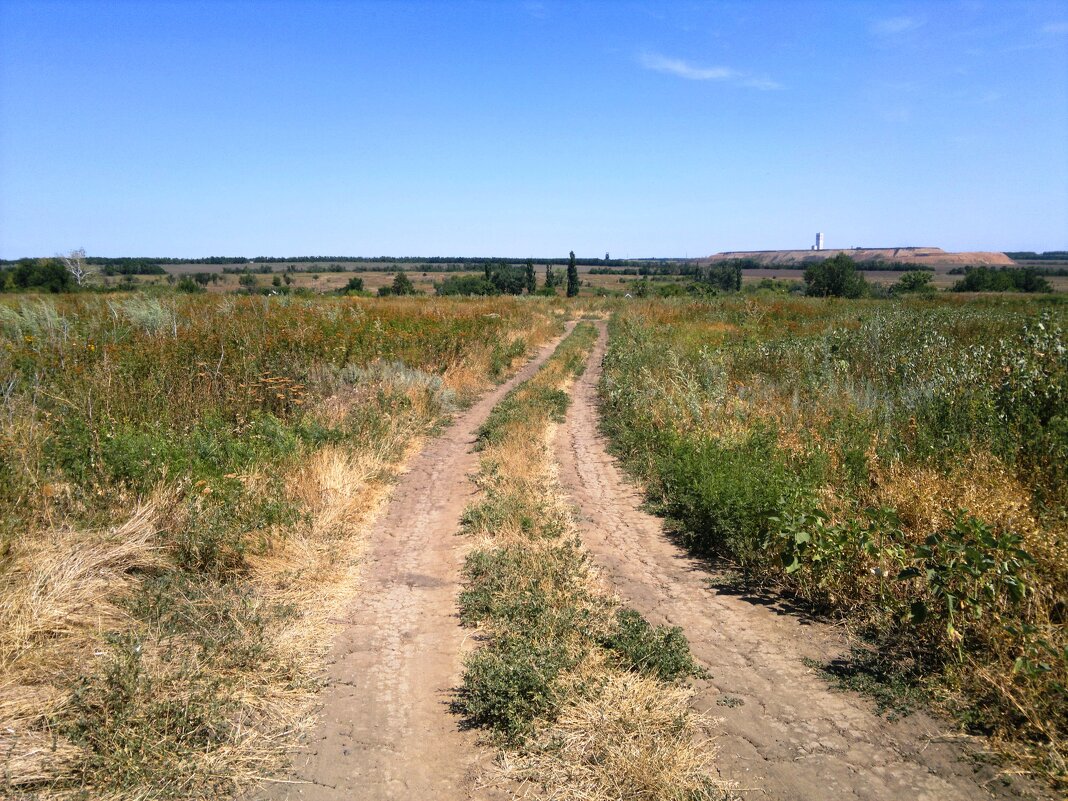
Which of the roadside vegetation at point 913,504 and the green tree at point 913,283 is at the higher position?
the green tree at point 913,283

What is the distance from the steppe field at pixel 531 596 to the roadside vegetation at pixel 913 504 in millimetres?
29

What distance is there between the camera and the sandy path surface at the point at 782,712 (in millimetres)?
2699

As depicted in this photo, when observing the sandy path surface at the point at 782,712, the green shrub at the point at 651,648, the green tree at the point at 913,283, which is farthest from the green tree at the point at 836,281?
the green shrub at the point at 651,648

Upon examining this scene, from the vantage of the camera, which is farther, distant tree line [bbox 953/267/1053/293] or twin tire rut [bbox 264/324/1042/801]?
distant tree line [bbox 953/267/1053/293]

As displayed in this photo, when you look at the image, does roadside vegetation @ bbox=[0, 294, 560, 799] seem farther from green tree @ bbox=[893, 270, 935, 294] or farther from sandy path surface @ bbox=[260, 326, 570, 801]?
green tree @ bbox=[893, 270, 935, 294]

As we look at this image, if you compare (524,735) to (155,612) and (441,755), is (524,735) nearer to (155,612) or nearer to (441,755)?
(441,755)

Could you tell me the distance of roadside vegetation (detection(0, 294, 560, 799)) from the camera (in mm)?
2871

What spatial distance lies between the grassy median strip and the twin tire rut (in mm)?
152

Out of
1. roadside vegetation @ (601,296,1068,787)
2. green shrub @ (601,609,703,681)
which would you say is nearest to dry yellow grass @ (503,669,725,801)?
green shrub @ (601,609,703,681)

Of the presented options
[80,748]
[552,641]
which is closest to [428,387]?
[552,641]

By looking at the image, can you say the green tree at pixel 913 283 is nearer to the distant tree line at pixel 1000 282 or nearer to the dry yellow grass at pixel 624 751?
the distant tree line at pixel 1000 282

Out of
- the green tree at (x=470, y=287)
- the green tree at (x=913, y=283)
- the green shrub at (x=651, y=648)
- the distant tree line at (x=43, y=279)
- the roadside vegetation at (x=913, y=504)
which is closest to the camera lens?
the roadside vegetation at (x=913, y=504)

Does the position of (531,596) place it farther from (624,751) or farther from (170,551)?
(170,551)

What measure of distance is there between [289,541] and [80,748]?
2.44m
